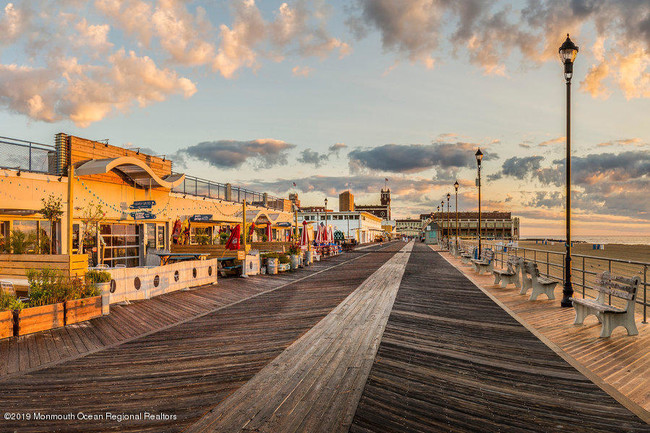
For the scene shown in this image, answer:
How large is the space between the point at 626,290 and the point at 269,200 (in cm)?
3467

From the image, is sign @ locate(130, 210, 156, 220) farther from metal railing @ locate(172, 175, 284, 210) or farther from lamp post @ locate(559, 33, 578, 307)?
lamp post @ locate(559, 33, 578, 307)

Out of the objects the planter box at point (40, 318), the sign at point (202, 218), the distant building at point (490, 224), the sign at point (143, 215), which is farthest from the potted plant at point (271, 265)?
the distant building at point (490, 224)

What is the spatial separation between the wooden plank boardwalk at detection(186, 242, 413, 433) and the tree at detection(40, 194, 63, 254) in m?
10.7

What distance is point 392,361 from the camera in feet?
18.3

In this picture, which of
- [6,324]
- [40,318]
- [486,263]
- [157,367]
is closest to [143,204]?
[40,318]

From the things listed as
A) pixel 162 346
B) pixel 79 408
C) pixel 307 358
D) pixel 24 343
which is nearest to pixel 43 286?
pixel 24 343

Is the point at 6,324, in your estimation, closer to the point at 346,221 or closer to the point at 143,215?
the point at 143,215

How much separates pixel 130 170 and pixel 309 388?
50.3ft

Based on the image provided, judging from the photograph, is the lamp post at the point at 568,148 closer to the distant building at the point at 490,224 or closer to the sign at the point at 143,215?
the sign at the point at 143,215

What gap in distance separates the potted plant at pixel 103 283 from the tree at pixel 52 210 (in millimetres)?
4938

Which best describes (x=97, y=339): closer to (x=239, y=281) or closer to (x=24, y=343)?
(x=24, y=343)

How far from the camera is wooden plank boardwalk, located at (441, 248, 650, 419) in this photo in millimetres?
4867

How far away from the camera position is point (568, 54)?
10.2 metres

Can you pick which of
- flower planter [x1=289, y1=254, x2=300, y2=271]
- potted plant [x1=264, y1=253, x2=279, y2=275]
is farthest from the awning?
flower planter [x1=289, y1=254, x2=300, y2=271]
